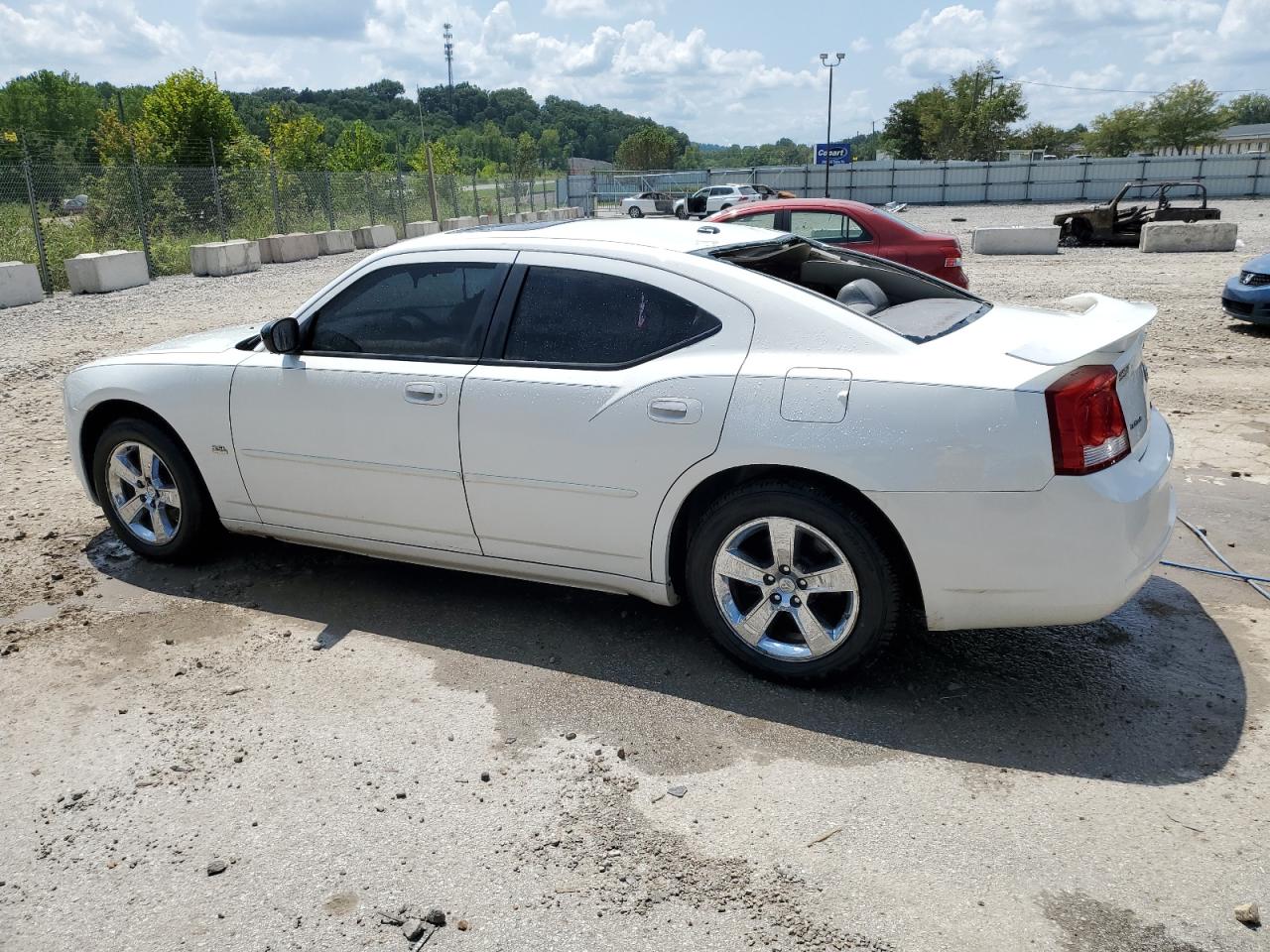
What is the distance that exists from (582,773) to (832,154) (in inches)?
1844

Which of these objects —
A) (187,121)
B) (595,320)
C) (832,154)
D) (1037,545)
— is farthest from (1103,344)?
(832,154)

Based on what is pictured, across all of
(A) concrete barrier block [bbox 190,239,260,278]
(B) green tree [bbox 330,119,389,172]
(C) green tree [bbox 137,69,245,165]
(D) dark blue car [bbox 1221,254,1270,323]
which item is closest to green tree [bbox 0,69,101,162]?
(B) green tree [bbox 330,119,389,172]

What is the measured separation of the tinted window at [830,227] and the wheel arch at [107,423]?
306 inches

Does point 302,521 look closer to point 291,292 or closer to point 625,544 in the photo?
point 625,544

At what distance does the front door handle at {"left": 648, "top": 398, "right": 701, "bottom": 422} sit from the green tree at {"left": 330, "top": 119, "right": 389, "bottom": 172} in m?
57.4

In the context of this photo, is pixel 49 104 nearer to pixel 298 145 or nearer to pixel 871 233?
pixel 298 145

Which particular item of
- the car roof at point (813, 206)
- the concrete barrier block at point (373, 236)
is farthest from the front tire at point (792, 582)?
the concrete barrier block at point (373, 236)

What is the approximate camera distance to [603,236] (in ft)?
13.5

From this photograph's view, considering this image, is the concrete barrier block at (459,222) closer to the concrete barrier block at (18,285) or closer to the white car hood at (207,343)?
the concrete barrier block at (18,285)

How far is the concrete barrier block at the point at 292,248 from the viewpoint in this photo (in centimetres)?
2456

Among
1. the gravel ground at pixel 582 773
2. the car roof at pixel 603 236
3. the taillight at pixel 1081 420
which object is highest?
the car roof at pixel 603 236

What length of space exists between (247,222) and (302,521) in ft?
76.2

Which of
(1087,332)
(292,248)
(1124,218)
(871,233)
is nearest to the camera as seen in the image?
(1087,332)

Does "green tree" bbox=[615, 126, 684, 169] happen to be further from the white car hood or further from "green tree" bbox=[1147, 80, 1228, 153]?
the white car hood
